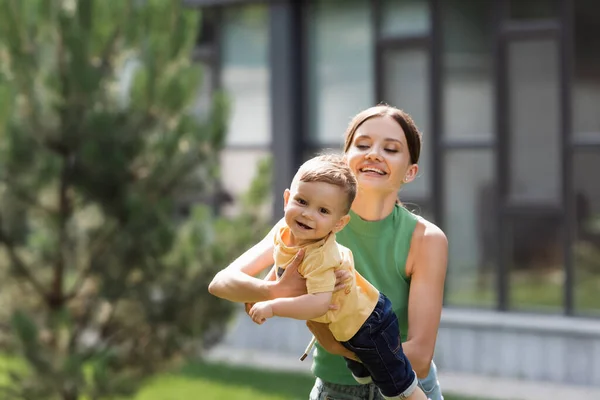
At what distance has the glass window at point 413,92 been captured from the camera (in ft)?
30.9

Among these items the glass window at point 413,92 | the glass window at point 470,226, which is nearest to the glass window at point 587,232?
the glass window at point 470,226

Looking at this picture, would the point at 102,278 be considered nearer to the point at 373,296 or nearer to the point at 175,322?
the point at 175,322

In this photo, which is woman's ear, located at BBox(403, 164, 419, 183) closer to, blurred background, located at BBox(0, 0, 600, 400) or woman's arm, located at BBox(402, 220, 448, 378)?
woman's arm, located at BBox(402, 220, 448, 378)

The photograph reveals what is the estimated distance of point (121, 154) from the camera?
619 centimetres

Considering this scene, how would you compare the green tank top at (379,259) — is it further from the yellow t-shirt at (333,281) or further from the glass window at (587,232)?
the glass window at (587,232)

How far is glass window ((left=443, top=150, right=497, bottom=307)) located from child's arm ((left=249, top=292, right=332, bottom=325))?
6.88m

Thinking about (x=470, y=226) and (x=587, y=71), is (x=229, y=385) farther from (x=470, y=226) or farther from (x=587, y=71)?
(x=587, y=71)

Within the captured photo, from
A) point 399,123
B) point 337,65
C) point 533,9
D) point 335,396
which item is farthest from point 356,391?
point 337,65

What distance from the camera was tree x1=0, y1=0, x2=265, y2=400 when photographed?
20.0ft

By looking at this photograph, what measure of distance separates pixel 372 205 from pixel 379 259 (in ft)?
0.46

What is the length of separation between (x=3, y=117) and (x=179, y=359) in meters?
1.83

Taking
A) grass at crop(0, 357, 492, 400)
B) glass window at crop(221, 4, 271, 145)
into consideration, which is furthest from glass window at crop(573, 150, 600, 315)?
glass window at crop(221, 4, 271, 145)

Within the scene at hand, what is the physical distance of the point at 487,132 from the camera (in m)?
9.17

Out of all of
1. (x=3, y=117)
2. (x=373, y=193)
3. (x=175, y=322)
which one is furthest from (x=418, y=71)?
(x=373, y=193)
